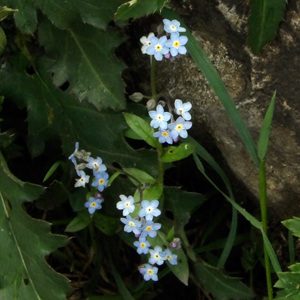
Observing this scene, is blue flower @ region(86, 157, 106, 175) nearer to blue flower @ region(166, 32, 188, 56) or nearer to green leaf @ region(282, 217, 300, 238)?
blue flower @ region(166, 32, 188, 56)

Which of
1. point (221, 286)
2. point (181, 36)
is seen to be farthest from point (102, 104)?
point (221, 286)

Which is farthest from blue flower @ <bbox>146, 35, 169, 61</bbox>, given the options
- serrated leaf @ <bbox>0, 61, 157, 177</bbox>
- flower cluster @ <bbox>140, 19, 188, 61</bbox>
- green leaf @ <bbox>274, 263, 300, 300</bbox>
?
green leaf @ <bbox>274, 263, 300, 300</bbox>

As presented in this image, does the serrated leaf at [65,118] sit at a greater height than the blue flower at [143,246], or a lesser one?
greater

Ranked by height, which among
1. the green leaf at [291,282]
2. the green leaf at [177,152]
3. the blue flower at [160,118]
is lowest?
the green leaf at [291,282]

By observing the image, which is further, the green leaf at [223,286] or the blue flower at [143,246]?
the green leaf at [223,286]

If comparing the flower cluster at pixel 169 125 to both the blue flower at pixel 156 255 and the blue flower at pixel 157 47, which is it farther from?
the blue flower at pixel 156 255

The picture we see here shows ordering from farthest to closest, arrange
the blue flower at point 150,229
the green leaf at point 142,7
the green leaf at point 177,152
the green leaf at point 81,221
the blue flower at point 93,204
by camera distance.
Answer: the green leaf at point 81,221 → the blue flower at point 93,204 → the blue flower at point 150,229 → the green leaf at point 177,152 → the green leaf at point 142,7

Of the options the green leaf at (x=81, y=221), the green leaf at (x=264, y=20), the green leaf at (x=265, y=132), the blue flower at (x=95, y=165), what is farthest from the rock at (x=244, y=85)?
the green leaf at (x=81, y=221)
